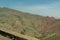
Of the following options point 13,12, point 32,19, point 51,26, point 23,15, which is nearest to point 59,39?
point 51,26

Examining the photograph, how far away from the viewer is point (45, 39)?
1176 centimetres

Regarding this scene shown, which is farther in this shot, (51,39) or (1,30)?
(51,39)

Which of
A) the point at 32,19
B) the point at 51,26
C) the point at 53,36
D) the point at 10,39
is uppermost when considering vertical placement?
the point at 32,19

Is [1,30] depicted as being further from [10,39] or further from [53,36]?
[53,36]

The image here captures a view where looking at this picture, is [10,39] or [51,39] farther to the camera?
[51,39]

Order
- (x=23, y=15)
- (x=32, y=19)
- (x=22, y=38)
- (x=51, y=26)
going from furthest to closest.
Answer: (x=23, y=15)
(x=32, y=19)
(x=51, y=26)
(x=22, y=38)

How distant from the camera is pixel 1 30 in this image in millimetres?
10422

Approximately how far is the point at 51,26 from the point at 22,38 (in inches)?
301

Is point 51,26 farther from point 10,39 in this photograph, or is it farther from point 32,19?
point 32,19

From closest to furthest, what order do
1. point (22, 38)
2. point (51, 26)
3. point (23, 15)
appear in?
point (22, 38) < point (51, 26) < point (23, 15)

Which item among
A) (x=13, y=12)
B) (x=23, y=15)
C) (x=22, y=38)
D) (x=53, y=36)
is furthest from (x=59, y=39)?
(x=13, y=12)

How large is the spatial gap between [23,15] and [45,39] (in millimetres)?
31038

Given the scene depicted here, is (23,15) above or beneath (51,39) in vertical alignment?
above

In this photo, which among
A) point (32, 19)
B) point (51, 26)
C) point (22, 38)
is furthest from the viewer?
point (32, 19)
